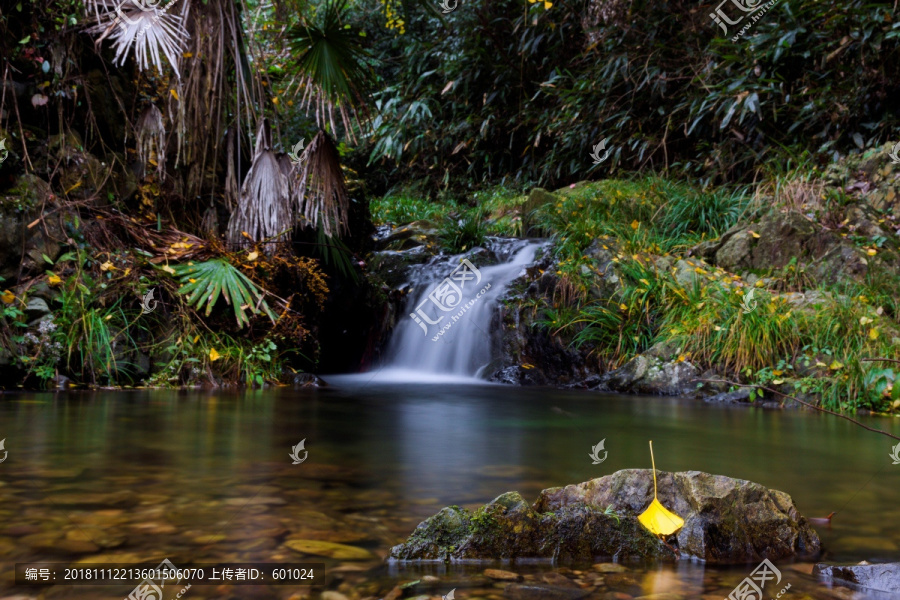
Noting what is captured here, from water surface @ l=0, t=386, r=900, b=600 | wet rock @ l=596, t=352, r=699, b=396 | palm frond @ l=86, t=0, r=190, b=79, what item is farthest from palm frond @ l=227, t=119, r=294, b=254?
wet rock @ l=596, t=352, r=699, b=396

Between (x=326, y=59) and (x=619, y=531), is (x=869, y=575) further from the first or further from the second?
(x=326, y=59)

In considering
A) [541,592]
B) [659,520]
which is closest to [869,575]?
[659,520]

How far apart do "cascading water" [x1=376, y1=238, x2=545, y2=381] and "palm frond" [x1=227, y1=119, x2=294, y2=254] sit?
212 centimetres

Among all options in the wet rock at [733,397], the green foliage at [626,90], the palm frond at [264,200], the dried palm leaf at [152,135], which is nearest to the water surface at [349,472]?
the wet rock at [733,397]

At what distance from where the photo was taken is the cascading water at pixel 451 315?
713 centimetres

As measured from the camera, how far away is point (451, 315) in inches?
296

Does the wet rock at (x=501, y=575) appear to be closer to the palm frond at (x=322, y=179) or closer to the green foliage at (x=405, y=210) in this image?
the palm frond at (x=322, y=179)

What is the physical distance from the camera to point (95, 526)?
1.65 meters

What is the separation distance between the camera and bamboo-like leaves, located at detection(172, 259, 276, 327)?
5.11 m

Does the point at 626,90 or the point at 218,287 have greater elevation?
the point at 626,90

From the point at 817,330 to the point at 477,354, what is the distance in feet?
10.7

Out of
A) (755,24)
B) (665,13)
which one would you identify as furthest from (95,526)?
(665,13)

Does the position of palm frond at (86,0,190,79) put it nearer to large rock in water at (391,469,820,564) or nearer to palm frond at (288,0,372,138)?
palm frond at (288,0,372,138)

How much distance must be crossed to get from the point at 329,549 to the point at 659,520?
80 centimetres
